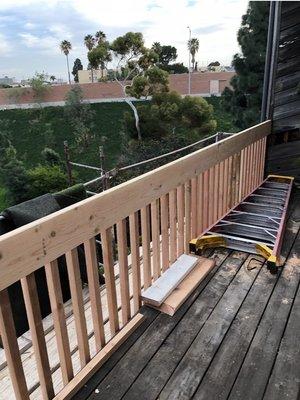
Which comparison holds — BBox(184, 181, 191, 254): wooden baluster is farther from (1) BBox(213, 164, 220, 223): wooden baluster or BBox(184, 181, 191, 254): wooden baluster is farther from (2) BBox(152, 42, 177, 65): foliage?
(2) BBox(152, 42, 177, 65): foliage

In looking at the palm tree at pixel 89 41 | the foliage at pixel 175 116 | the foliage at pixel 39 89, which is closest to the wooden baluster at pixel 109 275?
the foliage at pixel 175 116

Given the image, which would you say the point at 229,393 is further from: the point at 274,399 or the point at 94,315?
the point at 94,315

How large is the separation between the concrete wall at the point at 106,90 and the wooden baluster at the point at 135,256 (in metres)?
26.1

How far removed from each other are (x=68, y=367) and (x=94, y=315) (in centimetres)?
24

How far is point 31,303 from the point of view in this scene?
120cm

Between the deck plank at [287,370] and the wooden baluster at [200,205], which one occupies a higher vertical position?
the wooden baluster at [200,205]

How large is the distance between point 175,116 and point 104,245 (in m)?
14.5

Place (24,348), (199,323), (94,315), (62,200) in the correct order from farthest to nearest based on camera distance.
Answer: (62,200), (24,348), (199,323), (94,315)

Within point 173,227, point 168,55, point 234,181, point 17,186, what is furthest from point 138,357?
point 168,55

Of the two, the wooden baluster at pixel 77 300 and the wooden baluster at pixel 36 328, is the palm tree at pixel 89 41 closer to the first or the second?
the wooden baluster at pixel 77 300

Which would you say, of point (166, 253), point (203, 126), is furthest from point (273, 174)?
point (203, 126)

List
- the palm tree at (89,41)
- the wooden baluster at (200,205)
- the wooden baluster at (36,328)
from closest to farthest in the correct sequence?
the wooden baluster at (36,328)
the wooden baluster at (200,205)
the palm tree at (89,41)

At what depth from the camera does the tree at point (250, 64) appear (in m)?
9.31

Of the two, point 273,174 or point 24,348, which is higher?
point 273,174
